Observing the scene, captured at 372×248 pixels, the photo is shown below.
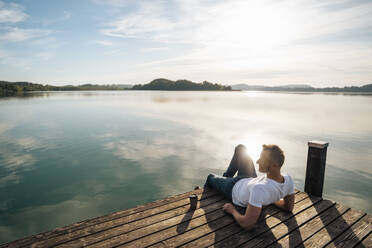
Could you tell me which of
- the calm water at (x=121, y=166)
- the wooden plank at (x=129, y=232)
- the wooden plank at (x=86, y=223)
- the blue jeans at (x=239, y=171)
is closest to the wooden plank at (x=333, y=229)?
the blue jeans at (x=239, y=171)

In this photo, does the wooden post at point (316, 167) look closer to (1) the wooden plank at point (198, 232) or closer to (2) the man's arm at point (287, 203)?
(2) the man's arm at point (287, 203)

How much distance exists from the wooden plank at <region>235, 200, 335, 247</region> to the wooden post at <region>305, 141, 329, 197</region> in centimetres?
33

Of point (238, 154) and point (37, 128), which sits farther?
point (37, 128)

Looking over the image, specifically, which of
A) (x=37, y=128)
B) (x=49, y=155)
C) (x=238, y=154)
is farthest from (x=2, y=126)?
(x=238, y=154)

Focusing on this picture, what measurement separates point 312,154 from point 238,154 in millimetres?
1738

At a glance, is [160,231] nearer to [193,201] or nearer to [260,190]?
[193,201]

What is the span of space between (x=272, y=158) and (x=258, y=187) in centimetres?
48

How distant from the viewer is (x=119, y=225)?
3693 mm

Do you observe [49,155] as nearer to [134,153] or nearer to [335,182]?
[134,153]

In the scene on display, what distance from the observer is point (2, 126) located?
18859 mm

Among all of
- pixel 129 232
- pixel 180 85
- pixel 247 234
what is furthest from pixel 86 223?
pixel 180 85

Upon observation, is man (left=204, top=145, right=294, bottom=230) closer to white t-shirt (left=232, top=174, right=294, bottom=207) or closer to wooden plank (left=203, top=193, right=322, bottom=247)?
white t-shirt (left=232, top=174, right=294, bottom=207)

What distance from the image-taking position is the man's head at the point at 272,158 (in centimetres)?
330

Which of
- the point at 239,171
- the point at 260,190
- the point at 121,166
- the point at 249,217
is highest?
the point at 260,190
